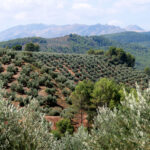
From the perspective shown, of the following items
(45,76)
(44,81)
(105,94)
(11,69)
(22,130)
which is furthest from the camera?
(45,76)

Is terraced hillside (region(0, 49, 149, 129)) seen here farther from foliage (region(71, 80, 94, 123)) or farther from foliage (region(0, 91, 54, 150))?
foliage (region(0, 91, 54, 150))

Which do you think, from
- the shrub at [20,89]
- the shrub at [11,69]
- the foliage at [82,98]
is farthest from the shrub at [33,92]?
the shrub at [11,69]

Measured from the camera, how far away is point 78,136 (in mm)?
10805

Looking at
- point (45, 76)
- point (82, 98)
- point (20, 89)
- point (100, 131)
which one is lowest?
point (82, 98)

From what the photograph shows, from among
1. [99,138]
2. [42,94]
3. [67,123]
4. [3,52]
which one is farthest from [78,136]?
[3,52]

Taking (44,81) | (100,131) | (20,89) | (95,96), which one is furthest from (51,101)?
(100,131)

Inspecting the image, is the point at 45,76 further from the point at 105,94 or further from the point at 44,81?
the point at 105,94

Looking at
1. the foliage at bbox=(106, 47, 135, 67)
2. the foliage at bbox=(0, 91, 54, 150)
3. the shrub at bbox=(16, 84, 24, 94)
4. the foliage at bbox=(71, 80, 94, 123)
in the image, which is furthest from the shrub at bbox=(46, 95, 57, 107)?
the foliage at bbox=(106, 47, 135, 67)

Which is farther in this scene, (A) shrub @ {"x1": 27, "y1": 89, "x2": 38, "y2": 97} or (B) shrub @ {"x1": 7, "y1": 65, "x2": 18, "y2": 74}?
(B) shrub @ {"x1": 7, "y1": 65, "x2": 18, "y2": 74}

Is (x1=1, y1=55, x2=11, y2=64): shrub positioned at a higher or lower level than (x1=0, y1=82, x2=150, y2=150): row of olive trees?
higher

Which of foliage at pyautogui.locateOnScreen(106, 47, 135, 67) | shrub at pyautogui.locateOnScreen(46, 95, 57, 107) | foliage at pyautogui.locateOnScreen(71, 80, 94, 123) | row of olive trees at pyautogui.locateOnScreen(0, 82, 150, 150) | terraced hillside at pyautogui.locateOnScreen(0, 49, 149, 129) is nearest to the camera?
row of olive trees at pyautogui.locateOnScreen(0, 82, 150, 150)

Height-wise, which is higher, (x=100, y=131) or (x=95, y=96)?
(x=100, y=131)

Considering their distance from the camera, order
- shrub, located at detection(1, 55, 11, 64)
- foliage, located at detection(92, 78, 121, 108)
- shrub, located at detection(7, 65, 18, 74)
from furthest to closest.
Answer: shrub, located at detection(1, 55, 11, 64)
shrub, located at detection(7, 65, 18, 74)
foliage, located at detection(92, 78, 121, 108)

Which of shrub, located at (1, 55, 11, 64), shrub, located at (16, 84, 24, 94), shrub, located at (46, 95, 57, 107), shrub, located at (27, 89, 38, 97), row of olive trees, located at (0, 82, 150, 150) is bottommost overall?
shrub, located at (46, 95, 57, 107)
